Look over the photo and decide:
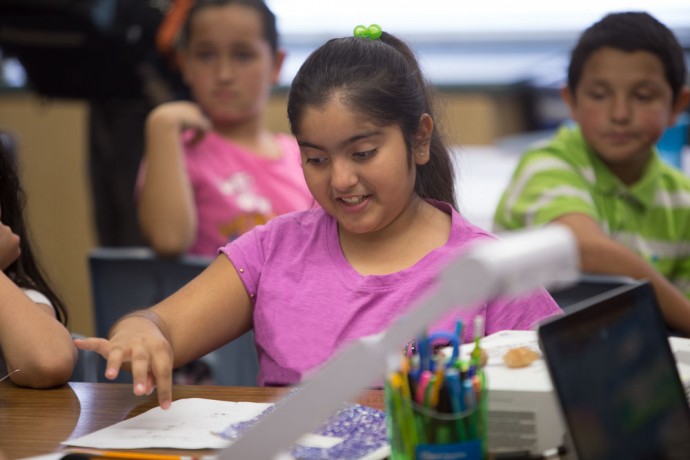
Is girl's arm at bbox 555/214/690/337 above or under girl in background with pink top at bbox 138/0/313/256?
under

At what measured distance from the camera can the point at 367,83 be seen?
151 centimetres

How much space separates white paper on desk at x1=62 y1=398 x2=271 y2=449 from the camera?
3.77 ft

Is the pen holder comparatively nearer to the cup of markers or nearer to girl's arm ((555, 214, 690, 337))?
the cup of markers

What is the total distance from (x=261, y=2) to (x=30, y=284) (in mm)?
1181

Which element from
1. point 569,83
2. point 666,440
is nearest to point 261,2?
point 569,83

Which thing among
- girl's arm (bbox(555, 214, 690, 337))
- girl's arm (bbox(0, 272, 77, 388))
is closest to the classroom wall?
girl's arm (bbox(555, 214, 690, 337))

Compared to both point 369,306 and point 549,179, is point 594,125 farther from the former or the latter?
point 369,306

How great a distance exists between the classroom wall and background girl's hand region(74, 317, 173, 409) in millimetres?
3342

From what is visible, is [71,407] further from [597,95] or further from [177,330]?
[597,95]

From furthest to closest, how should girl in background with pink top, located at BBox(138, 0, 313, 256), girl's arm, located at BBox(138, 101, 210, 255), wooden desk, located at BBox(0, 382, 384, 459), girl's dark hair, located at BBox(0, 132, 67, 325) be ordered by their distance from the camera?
girl in background with pink top, located at BBox(138, 0, 313, 256) < girl's arm, located at BBox(138, 101, 210, 255) < girl's dark hair, located at BBox(0, 132, 67, 325) < wooden desk, located at BBox(0, 382, 384, 459)

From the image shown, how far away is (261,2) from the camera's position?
8.75 feet

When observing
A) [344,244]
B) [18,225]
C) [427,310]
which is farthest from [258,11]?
[427,310]

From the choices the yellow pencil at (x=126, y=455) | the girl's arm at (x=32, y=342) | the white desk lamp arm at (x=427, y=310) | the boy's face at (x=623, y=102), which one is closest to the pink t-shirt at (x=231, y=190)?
the boy's face at (x=623, y=102)

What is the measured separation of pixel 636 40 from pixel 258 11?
3.03 ft
